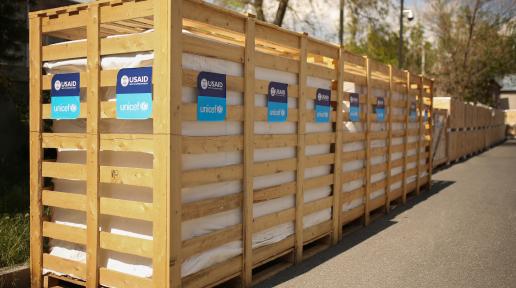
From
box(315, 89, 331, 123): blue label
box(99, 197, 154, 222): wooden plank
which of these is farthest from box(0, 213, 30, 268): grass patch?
box(315, 89, 331, 123): blue label

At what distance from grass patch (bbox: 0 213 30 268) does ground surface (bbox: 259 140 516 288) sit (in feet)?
8.45

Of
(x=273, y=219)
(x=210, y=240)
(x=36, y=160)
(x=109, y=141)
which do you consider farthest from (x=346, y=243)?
(x=36, y=160)

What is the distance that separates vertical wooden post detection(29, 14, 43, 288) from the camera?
490 centimetres

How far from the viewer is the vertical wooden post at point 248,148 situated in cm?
484

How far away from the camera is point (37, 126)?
4.91 m

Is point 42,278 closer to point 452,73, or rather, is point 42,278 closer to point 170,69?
point 170,69

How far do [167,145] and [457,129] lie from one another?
56.6 feet

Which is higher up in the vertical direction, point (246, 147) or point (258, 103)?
point (258, 103)

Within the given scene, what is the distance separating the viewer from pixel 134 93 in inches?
163

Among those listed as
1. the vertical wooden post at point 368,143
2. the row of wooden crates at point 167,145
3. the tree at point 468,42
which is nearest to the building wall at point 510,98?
the tree at point 468,42

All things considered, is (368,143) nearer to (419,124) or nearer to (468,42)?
(419,124)

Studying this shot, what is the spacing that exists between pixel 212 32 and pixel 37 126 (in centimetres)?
193

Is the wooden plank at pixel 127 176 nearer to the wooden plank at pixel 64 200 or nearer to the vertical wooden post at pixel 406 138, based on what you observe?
the wooden plank at pixel 64 200

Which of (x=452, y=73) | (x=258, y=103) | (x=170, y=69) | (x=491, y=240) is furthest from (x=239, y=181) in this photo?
(x=452, y=73)
